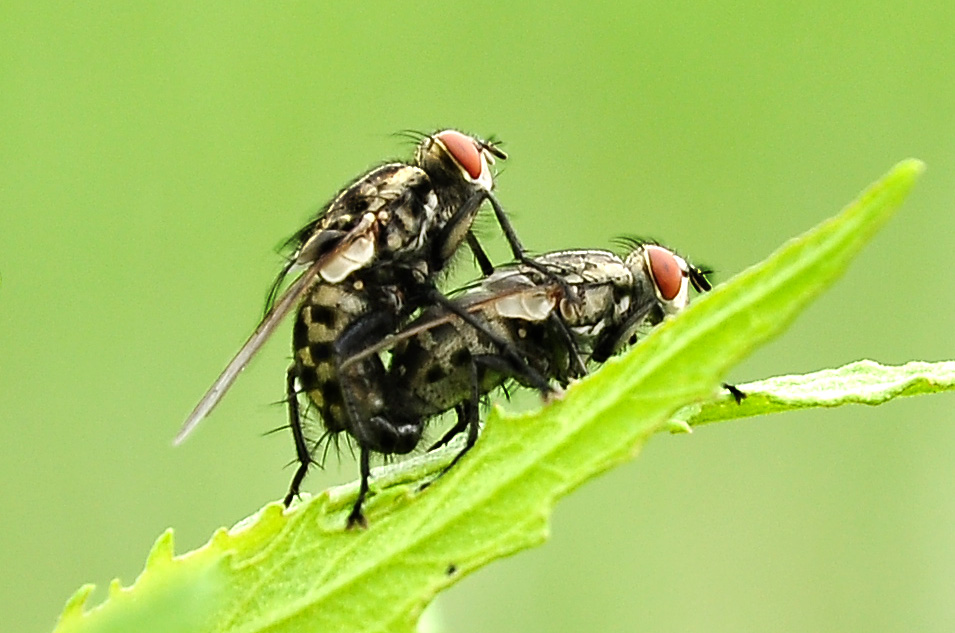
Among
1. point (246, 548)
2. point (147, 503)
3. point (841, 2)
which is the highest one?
point (246, 548)

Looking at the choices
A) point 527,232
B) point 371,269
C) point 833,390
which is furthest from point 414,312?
point 527,232

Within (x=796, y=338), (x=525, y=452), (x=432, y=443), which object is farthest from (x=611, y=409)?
(x=796, y=338)

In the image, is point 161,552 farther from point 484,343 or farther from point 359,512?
point 484,343

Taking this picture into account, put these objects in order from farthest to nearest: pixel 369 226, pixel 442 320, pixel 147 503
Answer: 1. pixel 147 503
2. pixel 369 226
3. pixel 442 320

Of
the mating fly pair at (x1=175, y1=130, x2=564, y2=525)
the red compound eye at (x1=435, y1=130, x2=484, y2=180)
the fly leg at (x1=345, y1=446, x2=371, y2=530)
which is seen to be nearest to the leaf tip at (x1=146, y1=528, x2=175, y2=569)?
the fly leg at (x1=345, y1=446, x2=371, y2=530)

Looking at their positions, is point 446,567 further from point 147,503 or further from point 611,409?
point 147,503

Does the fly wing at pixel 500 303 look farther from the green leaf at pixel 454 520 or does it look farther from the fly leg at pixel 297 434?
the green leaf at pixel 454 520
